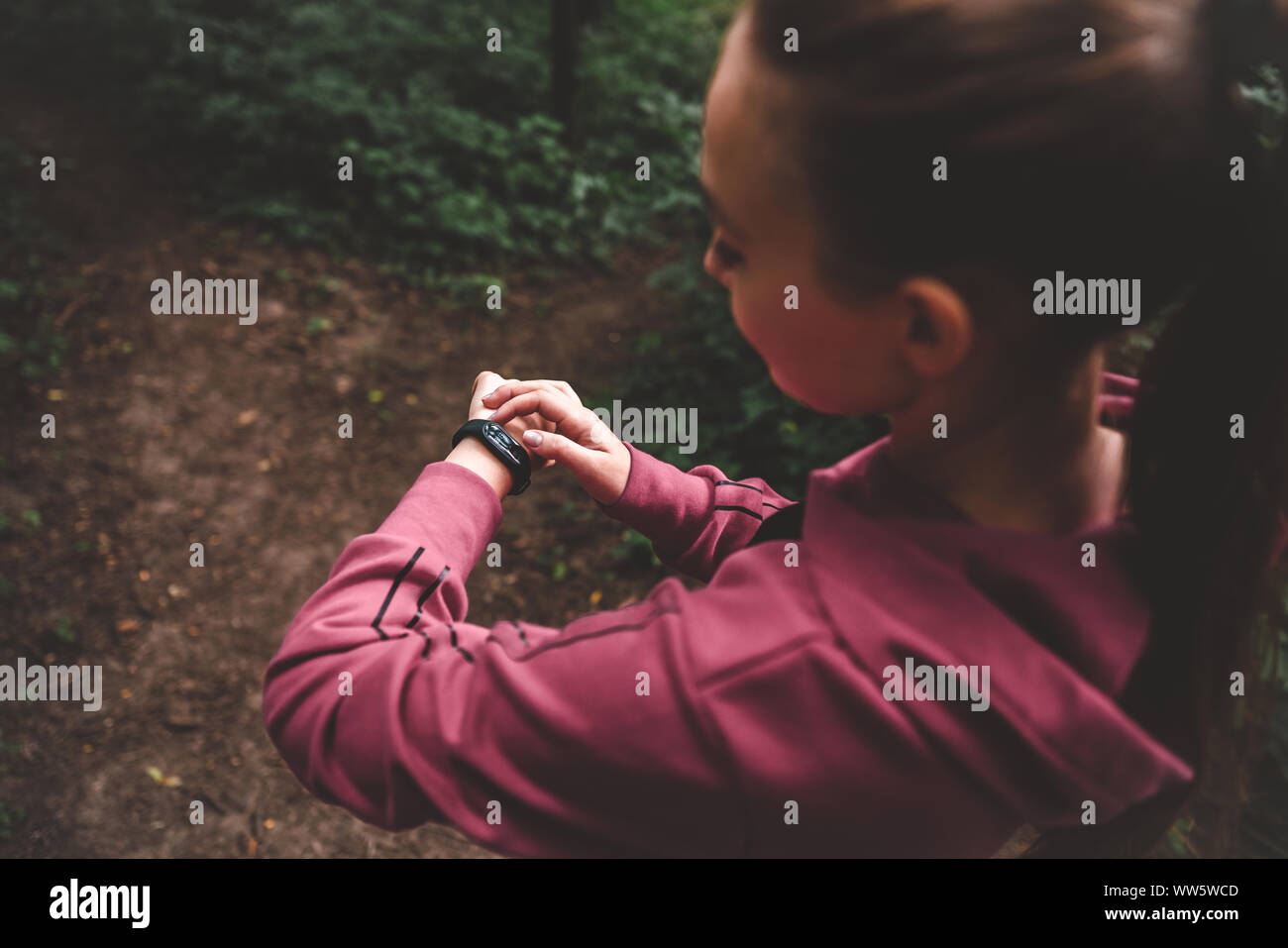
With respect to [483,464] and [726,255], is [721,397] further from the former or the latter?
[726,255]

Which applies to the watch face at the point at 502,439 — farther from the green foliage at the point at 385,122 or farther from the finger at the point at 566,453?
the green foliage at the point at 385,122

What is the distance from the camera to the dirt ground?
339 centimetres

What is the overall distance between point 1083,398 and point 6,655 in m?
4.40

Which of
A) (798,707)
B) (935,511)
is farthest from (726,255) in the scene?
(798,707)

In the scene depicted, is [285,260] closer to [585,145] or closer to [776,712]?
[585,145]

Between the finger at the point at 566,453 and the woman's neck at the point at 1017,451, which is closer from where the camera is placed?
the woman's neck at the point at 1017,451

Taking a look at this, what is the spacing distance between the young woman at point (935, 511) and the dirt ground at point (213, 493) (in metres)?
2.71

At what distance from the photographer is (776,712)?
808 millimetres

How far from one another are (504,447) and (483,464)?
0.16 ft

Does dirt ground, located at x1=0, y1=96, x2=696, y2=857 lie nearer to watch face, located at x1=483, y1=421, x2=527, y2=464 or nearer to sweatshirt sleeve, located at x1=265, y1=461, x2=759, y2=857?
watch face, located at x1=483, y1=421, x2=527, y2=464

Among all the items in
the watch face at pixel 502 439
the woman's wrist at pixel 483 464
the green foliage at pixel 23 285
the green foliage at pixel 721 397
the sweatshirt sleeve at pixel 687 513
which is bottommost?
the sweatshirt sleeve at pixel 687 513

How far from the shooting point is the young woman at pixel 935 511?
28.0 inches

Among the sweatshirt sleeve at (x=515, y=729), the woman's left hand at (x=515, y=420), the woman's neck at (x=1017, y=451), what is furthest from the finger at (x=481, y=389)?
the woman's neck at (x=1017, y=451)
